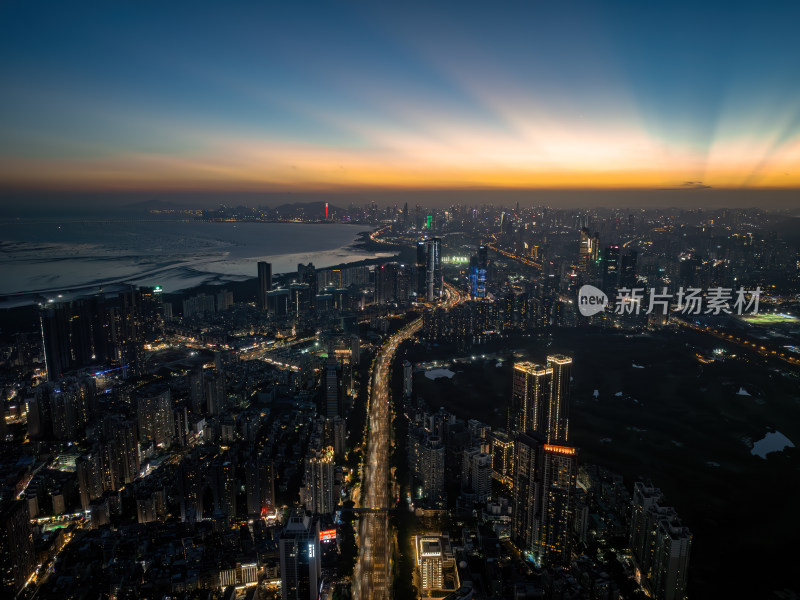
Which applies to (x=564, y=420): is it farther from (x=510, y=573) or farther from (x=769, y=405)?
(x=769, y=405)

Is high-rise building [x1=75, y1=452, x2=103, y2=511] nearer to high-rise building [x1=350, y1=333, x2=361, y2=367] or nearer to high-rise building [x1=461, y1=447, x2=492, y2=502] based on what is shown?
high-rise building [x1=461, y1=447, x2=492, y2=502]

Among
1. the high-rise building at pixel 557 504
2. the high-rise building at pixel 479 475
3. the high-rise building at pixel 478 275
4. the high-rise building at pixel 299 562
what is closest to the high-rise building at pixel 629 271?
the high-rise building at pixel 478 275

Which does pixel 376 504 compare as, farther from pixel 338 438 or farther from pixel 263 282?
pixel 263 282

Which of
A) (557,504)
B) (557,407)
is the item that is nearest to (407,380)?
(557,407)

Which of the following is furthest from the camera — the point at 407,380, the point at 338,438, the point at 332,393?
the point at 407,380

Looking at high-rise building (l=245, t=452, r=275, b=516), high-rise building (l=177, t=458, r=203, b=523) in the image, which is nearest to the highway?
high-rise building (l=245, t=452, r=275, b=516)

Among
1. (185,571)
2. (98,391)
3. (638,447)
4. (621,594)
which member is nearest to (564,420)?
(638,447)

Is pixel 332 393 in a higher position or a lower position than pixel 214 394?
higher
